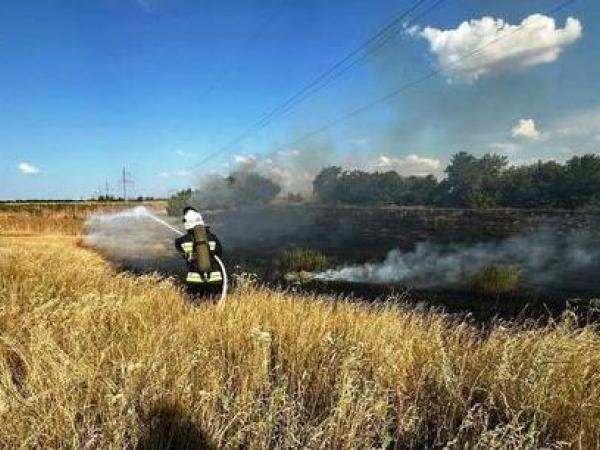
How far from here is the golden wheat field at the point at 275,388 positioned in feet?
13.8

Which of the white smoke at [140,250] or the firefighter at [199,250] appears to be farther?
the white smoke at [140,250]

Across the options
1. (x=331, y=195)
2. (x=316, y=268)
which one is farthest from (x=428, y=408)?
(x=331, y=195)

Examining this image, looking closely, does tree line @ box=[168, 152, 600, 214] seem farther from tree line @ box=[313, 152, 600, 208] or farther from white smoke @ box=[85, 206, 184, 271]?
white smoke @ box=[85, 206, 184, 271]

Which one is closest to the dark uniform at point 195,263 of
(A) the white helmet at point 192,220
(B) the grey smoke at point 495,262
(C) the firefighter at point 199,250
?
(C) the firefighter at point 199,250

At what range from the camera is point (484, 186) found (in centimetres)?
8525

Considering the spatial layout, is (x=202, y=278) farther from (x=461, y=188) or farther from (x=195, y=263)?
(x=461, y=188)

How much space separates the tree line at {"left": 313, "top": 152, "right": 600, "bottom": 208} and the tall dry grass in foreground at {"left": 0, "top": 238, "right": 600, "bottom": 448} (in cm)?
6761

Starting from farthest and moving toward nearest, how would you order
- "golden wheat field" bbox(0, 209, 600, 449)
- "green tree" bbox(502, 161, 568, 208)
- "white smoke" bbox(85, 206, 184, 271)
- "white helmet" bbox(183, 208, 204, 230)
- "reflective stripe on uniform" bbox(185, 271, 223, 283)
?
"green tree" bbox(502, 161, 568, 208) → "white smoke" bbox(85, 206, 184, 271) → "reflective stripe on uniform" bbox(185, 271, 223, 283) → "white helmet" bbox(183, 208, 204, 230) → "golden wheat field" bbox(0, 209, 600, 449)

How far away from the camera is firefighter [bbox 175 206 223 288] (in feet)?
31.4

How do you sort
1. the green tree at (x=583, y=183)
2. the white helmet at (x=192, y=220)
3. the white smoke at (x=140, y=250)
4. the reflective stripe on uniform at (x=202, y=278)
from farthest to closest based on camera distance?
the green tree at (x=583, y=183)
the white smoke at (x=140, y=250)
the reflective stripe on uniform at (x=202, y=278)
the white helmet at (x=192, y=220)

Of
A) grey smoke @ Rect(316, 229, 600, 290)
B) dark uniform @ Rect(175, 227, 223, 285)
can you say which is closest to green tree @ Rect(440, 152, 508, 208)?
grey smoke @ Rect(316, 229, 600, 290)

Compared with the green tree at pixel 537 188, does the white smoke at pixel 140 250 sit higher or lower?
lower

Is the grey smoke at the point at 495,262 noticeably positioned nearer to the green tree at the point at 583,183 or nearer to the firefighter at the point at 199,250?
the firefighter at the point at 199,250

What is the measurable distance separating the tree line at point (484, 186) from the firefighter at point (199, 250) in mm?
65660
